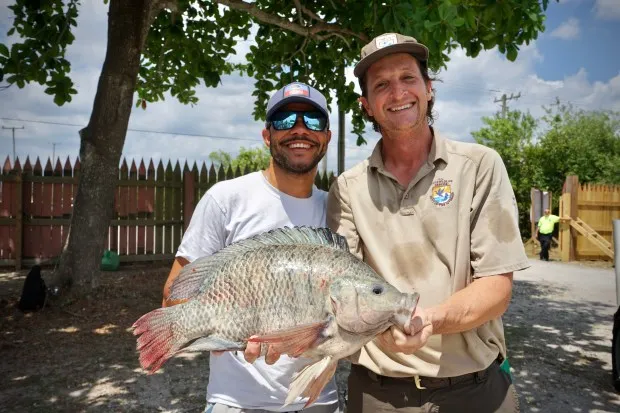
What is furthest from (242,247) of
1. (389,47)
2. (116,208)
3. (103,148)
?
(116,208)

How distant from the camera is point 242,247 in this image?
2324 millimetres

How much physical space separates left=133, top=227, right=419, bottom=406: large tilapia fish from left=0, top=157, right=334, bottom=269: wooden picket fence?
11.4 meters

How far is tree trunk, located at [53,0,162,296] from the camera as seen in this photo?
330 inches

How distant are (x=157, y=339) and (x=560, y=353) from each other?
22.4ft

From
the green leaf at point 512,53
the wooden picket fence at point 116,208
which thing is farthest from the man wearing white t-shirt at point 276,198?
the wooden picket fence at point 116,208

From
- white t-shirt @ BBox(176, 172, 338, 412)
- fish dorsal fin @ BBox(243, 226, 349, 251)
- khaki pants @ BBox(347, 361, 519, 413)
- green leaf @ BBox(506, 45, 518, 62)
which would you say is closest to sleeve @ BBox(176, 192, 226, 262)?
white t-shirt @ BBox(176, 172, 338, 412)

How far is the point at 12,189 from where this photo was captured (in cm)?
1202

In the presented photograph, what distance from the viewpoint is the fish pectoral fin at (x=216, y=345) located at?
7.04 feet

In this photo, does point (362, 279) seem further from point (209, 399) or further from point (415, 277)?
point (209, 399)

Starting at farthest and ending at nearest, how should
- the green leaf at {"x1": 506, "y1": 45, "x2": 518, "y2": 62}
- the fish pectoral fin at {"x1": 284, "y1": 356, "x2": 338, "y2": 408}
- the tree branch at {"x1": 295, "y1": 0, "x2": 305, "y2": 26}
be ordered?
the tree branch at {"x1": 295, "y1": 0, "x2": 305, "y2": 26} < the green leaf at {"x1": 506, "y1": 45, "x2": 518, "y2": 62} < the fish pectoral fin at {"x1": 284, "y1": 356, "x2": 338, "y2": 408}

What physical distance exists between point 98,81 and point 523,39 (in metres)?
7.02

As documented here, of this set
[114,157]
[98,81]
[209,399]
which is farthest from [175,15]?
[209,399]

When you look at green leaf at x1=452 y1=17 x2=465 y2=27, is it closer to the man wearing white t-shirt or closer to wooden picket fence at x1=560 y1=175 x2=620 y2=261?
the man wearing white t-shirt

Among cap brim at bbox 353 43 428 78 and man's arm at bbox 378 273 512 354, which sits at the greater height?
cap brim at bbox 353 43 428 78
